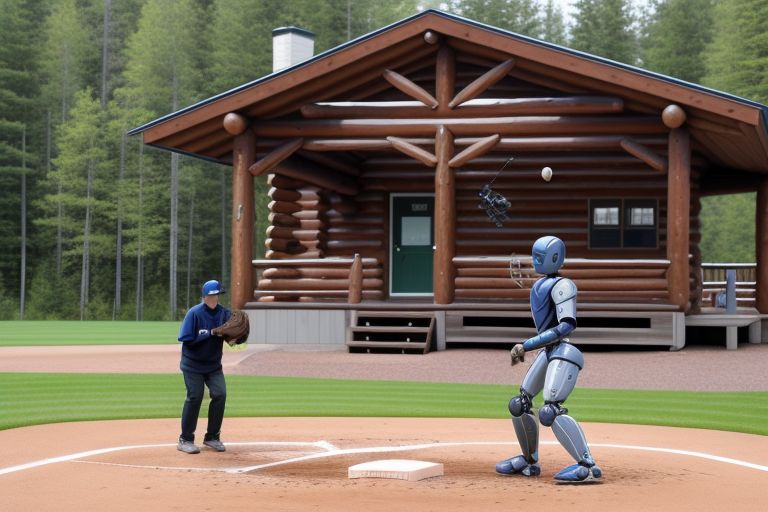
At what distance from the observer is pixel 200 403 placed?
11977 millimetres

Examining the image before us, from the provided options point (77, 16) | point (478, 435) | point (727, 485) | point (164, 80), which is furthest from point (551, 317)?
point (77, 16)

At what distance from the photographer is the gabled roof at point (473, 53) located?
2111 cm

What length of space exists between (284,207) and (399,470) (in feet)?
57.2

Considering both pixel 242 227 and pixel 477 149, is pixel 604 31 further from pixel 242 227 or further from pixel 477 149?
pixel 242 227

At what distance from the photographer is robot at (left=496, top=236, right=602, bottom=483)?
33.3 ft

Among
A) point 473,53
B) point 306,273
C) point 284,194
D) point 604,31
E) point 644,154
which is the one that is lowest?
point 306,273

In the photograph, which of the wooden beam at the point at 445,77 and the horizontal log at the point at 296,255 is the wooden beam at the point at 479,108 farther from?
the horizontal log at the point at 296,255

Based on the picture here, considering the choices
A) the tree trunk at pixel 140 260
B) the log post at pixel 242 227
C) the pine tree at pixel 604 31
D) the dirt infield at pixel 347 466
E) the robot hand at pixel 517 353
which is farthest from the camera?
the pine tree at pixel 604 31

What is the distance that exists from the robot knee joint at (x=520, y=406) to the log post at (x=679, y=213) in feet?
38.4

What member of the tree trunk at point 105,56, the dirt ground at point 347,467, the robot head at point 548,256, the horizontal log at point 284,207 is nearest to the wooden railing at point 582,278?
the horizontal log at point 284,207

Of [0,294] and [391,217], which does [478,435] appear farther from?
[0,294]

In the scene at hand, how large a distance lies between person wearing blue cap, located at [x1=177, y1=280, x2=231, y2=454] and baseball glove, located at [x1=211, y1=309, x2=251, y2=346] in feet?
0.26

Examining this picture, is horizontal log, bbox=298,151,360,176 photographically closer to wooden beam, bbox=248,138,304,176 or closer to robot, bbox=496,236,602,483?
wooden beam, bbox=248,138,304,176

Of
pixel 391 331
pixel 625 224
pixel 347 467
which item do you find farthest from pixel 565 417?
pixel 625 224
